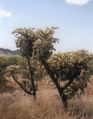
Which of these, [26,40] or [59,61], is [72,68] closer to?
[59,61]

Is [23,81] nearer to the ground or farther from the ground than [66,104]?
farther from the ground

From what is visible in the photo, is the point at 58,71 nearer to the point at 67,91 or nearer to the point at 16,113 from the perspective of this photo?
the point at 67,91

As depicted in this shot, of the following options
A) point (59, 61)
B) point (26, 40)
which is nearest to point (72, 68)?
point (59, 61)

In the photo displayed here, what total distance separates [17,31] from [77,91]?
3055 millimetres

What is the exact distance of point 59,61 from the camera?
1316cm

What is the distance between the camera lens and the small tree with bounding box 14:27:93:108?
12625mm

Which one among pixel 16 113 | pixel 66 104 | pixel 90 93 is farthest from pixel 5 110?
pixel 90 93

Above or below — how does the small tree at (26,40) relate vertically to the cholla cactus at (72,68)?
above

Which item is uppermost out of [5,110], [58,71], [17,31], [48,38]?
[17,31]

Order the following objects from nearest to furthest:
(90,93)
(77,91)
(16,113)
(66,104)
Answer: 1. (16,113)
2. (66,104)
3. (77,91)
4. (90,93)

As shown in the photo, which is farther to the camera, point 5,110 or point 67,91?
point 67,91

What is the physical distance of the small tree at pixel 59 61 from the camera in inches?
497

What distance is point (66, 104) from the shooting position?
12602mm

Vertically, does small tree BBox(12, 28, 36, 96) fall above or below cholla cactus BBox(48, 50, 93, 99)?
above
